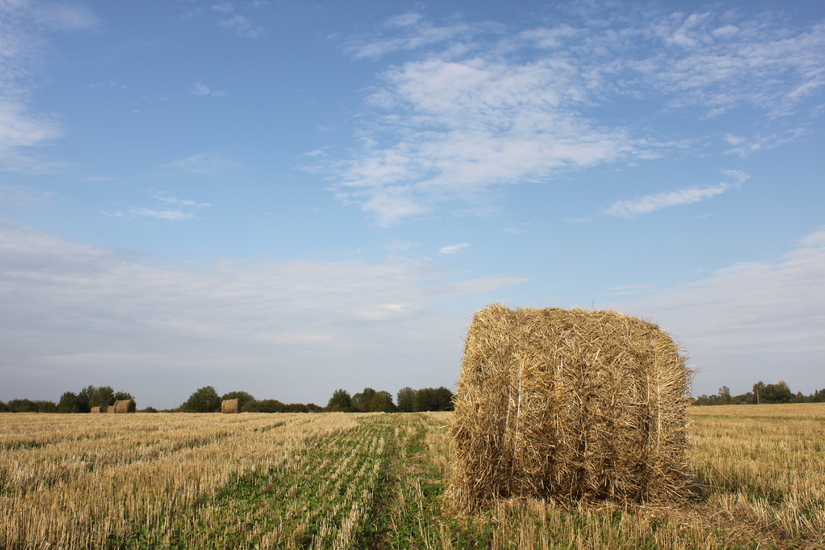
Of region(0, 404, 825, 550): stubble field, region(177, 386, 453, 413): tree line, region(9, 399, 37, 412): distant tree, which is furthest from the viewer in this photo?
region(177, 386, 453, 413): tree line

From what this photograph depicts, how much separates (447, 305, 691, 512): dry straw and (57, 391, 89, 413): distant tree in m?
55.6

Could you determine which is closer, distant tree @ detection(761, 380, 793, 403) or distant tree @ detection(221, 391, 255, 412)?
distant tree @ detection(221, 391, 255, 412)

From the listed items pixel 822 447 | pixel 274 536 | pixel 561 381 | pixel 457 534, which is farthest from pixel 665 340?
pixel 822 447

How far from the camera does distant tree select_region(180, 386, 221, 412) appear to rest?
172ft

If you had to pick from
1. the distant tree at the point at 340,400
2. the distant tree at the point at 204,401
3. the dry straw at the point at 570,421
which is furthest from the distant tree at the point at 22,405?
the dry straw at the point at 570,421

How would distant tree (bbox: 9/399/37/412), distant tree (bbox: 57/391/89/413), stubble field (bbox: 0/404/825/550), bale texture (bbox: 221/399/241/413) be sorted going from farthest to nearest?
distant tree (bbox: 57/391/89/413), distant tree (bbox: 9/399/37/412), bale texture (bbox: 221/399/241/413), stubble field (bbox: 0/404/825/550)

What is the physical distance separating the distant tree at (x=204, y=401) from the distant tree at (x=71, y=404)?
10.0 m

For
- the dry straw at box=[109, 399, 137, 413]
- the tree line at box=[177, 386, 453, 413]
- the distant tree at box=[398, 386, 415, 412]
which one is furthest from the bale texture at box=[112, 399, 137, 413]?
the distant tree at box=[398, 386, 415, 412]

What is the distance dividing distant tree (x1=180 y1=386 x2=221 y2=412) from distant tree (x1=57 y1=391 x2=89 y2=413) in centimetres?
1002

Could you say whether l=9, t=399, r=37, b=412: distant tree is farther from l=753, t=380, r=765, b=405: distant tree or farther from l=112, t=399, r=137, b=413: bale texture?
l=753, t=380, r=765, b=405: distant tree

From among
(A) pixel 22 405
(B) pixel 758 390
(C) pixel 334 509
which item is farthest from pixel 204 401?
(B) pixel 758 390

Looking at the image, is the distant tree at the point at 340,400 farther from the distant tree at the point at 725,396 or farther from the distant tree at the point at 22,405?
the distant tree at the point at 725,396

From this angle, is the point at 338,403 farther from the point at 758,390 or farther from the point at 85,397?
the point at 758,390

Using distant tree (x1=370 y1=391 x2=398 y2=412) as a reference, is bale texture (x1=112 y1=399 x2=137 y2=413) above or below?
above
